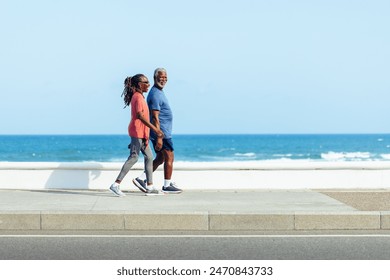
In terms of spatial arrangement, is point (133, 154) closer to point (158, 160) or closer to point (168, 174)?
point (158, 160)

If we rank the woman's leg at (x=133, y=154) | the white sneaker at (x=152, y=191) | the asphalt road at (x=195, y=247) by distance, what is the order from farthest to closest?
the white sneaker at (x=152, y=191), the woman's leg at (x=133, y=154), the asphalt road at (x=195, y=247)

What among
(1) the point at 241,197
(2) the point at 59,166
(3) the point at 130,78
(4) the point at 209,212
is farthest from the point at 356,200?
(2) the point at 59,166

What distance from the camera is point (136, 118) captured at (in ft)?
37.3

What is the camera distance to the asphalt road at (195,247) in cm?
736

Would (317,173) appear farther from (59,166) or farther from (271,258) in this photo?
(271,258)

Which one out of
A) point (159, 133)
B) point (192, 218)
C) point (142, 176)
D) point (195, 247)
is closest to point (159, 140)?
point (159, 133)

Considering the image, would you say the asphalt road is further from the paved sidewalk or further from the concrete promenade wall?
the concrete promenade wall

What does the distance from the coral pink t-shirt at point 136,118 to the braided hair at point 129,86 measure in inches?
8.1

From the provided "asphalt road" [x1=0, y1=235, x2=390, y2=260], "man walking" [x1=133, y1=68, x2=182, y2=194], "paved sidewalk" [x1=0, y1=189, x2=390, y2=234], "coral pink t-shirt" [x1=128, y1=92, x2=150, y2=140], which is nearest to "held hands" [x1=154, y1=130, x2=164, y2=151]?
"man walking" [x1=133, y1=68, x2=182, y2=194]

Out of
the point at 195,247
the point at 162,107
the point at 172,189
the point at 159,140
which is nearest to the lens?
the point at 195,247

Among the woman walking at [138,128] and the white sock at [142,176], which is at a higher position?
the woman walking at [138,128]

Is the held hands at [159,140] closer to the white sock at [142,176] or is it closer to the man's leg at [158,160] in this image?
the man's leg at [158,160]

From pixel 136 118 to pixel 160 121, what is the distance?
488mm

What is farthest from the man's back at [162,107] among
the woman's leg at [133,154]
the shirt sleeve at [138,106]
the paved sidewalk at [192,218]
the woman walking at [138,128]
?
the paved sidewalk at [192,218]
